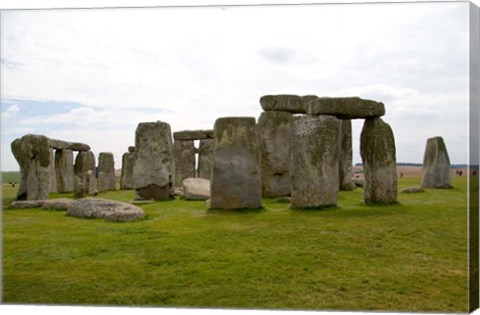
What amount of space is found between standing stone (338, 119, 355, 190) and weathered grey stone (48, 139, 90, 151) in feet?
36.8

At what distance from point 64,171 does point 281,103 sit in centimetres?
1075

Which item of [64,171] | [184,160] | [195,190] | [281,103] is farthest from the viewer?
[184,160]

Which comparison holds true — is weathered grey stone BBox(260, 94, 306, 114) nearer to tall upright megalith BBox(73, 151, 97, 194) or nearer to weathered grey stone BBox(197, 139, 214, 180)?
weathered grey stone BBox(197, 139, 214, 180)

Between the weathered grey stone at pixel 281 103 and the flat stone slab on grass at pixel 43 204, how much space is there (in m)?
6.56

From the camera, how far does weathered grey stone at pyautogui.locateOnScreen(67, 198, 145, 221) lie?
10609mm

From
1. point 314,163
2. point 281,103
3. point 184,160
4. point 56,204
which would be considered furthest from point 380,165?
point 184,160

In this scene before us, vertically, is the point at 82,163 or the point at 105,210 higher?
the point at 82,163

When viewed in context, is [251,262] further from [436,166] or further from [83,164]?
[83,164]

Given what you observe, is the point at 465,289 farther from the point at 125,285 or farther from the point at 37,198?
the point at 37,198

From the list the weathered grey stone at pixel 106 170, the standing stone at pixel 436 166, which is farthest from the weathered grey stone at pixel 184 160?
the standing stone at pixel 436 166

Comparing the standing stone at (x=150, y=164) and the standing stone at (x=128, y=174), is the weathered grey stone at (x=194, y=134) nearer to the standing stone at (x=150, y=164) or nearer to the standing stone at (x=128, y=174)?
the standing stone at (x=128, y=174)

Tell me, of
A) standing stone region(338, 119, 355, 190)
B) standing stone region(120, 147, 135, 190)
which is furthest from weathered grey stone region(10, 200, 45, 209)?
standing stone region(120, 147, 135, 190)

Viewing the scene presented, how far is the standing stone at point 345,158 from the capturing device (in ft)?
58.4

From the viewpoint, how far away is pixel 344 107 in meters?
11.7
